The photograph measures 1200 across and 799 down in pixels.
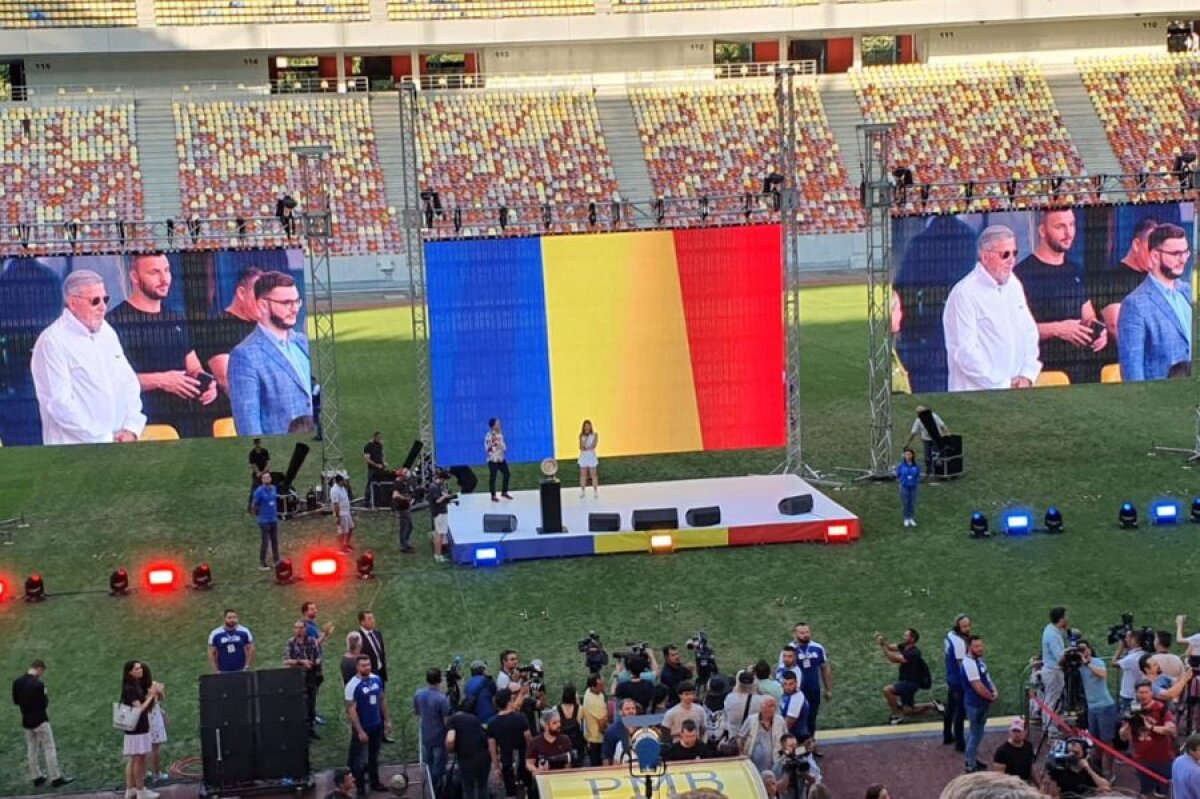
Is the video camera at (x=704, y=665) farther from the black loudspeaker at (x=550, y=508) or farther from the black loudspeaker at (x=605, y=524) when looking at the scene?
the black loudspeaker at (x=550, y=508)

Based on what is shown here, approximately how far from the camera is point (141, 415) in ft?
79.8

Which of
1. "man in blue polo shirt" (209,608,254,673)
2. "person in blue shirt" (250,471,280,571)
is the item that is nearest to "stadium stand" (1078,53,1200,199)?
"person in blue shirt" (250,471,280,571)

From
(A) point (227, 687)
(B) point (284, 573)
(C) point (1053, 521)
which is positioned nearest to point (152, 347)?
(B) point (284, 573)

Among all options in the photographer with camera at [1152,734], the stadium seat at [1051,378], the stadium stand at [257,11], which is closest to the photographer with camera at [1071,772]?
the photographer with camera at [1152,734]

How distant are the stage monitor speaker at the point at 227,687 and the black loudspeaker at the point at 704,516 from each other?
31.7 feet

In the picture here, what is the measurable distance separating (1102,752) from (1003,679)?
267 cm

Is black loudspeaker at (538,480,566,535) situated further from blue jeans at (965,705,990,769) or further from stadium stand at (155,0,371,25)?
stadium stand at (155,0,371,25)

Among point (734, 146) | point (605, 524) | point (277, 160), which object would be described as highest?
point (277, 160)

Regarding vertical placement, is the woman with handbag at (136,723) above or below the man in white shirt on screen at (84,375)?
below

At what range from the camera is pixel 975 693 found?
14.4 meters

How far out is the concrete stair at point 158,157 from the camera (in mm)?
52906

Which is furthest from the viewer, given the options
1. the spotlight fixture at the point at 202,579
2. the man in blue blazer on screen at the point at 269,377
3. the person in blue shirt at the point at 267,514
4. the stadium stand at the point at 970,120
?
the stadium stand at the point at 970,120

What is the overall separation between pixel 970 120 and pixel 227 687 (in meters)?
49.9

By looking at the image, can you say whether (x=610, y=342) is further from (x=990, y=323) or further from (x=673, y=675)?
(x=673, y=675)
